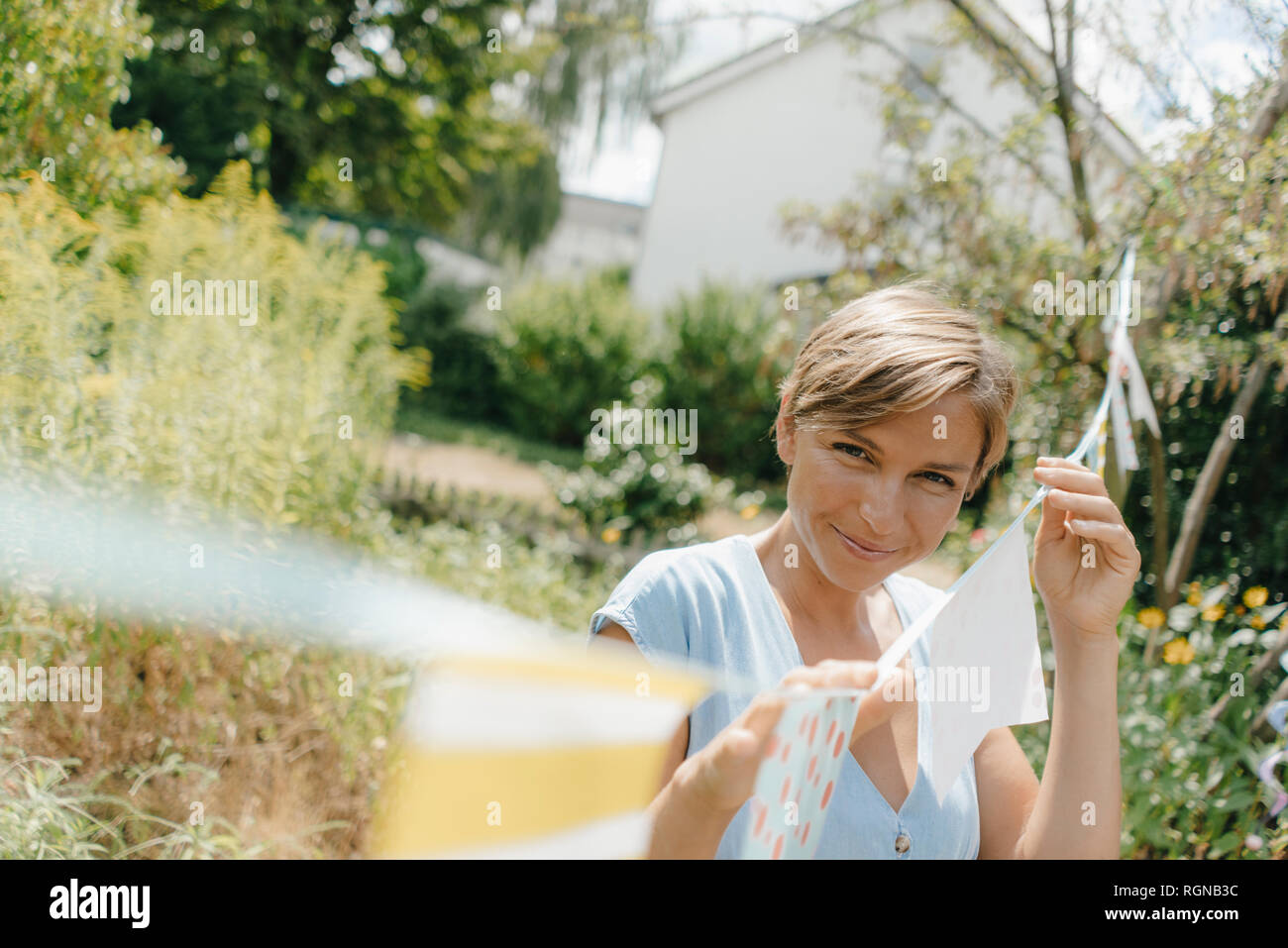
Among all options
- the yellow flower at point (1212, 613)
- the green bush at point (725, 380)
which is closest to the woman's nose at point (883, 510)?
the yellow flower at point (1212, 613)

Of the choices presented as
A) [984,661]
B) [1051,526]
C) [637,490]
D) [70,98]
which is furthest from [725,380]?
[984,661]

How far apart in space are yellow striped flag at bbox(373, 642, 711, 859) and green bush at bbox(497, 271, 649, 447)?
529 inches

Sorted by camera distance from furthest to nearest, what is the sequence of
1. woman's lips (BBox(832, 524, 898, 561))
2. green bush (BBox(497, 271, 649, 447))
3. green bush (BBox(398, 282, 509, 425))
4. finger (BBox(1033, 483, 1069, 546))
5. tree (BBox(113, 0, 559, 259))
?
green bush (BBox(398, 282, 509, 425))
green bush (BBox(497, 271, 649, 447))
tree (BBox(113, 0, 559, 259))
finger (BBox(1033, 483, 1069, 546))
woman's lips (BBox(832, 524, 898, 561))

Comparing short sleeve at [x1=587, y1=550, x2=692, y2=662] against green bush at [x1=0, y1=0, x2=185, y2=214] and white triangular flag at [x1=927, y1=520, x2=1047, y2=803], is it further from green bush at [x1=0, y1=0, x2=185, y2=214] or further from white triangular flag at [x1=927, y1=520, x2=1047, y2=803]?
green bush at [x1=0, y1=0, x2=185, y2=214]

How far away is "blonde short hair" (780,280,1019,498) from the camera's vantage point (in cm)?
144

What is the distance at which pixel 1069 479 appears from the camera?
150cm

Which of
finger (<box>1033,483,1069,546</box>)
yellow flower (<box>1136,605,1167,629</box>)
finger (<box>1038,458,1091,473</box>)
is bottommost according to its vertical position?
yellow flower (<box>1136,605,1167,629</box>)

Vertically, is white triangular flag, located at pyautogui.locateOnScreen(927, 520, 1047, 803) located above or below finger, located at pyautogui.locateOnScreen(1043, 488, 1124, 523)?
below

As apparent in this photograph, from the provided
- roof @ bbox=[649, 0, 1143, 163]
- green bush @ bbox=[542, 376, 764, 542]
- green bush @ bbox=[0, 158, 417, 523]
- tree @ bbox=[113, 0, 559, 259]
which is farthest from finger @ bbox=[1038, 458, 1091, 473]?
tree @ bbox=[113, 0, 559, 259]

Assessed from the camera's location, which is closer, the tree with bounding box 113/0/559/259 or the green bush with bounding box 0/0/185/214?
the green bush with bounding box 0/0/185/214

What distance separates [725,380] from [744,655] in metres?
12.4

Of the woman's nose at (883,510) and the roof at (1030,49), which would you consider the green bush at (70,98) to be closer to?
the woman's nose at (883,510)
